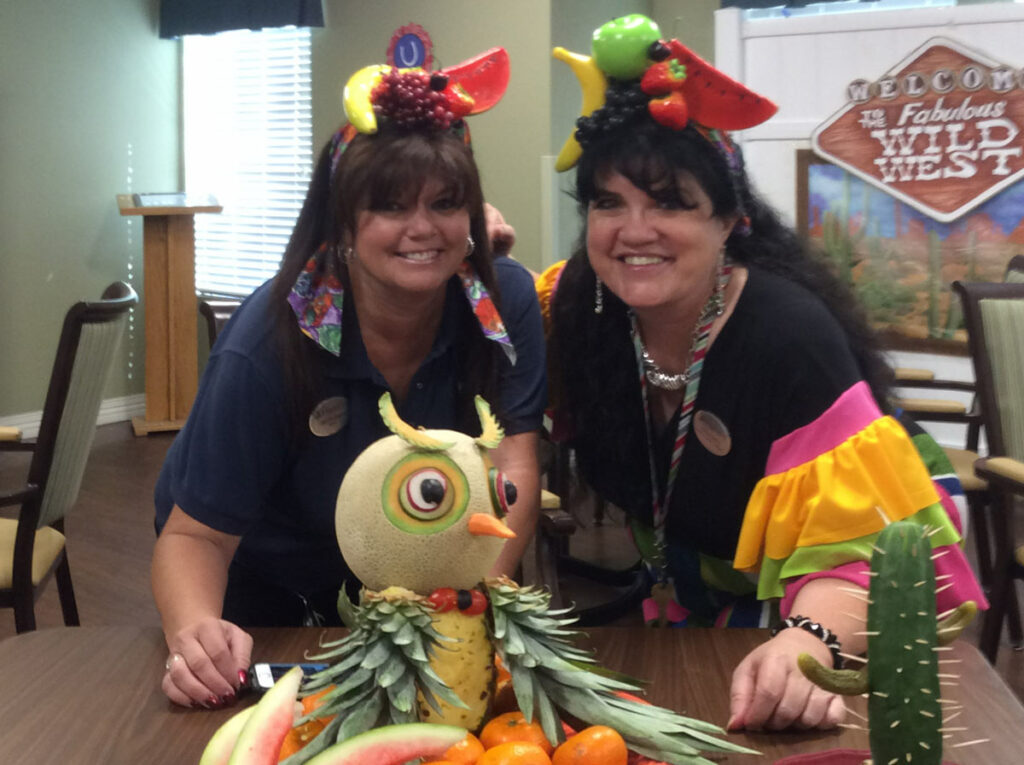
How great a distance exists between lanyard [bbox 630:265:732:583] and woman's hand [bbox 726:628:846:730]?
0.44 m

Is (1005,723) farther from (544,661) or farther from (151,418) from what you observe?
(151,418)

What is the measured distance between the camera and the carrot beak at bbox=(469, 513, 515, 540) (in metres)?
0.83

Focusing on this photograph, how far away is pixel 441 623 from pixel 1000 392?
208cm

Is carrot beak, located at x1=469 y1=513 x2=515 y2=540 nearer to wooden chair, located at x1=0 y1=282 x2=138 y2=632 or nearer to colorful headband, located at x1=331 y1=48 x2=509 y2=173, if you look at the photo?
colorful headband, located at x1=331 y1=48 x2=509 y2=173

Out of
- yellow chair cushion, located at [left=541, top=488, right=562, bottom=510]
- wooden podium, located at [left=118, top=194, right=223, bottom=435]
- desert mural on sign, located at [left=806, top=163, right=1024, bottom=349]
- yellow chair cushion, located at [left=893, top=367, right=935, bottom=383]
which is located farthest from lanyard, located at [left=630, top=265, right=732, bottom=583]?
wooden podium, located at [left=118, top=194, right=223, bottom=435]

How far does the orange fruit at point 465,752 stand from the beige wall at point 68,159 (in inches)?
202

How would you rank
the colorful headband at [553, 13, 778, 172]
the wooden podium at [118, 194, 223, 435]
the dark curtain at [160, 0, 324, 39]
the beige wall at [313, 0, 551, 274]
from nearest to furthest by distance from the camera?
the colorful headband at [553, 13, 778, 172] < the beige wall at [313, 0, 551, 274] < the dark curtain at [160, 0, 324, 39] < the wooden podium at [118, 194, 223, 435]

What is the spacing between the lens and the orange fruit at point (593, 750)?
809mm

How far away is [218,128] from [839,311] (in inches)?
212

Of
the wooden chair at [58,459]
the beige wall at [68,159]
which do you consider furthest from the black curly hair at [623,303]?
the beige wall at [68,159]

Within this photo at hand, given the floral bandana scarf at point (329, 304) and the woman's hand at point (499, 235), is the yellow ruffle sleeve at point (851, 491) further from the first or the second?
the woman's hand at point (499, 235)

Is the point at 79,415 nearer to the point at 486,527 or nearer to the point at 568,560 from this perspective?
the point at 568,560

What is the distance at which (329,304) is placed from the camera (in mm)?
1403

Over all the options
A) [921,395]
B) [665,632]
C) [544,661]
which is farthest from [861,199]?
[544,661]
